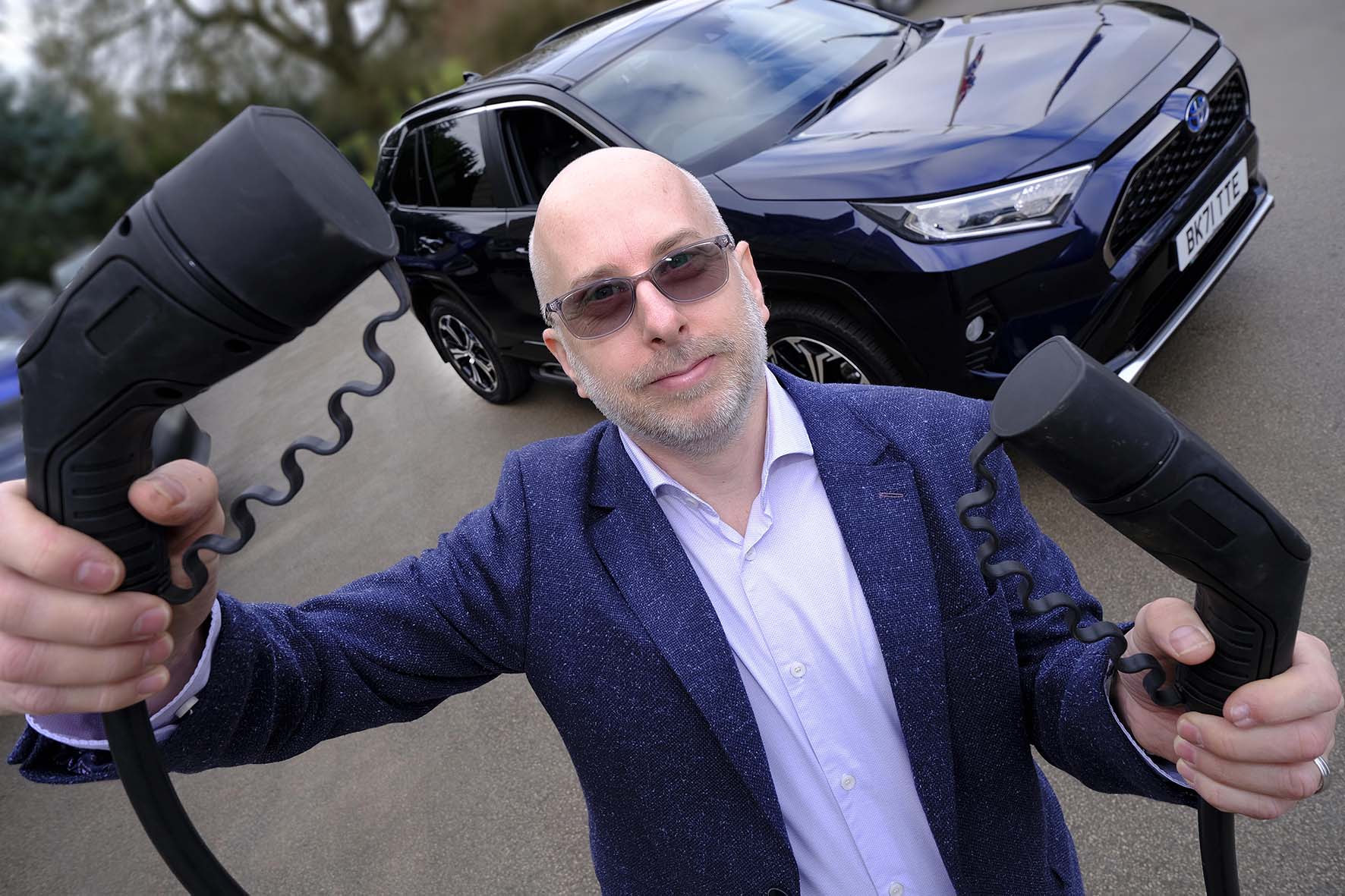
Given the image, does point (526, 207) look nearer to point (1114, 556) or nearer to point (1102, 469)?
point (1114, 556)

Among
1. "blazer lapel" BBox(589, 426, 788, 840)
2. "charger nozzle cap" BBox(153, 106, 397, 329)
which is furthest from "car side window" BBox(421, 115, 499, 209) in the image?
"charger nozzle cap" BBox(153, 106, 397, 329)

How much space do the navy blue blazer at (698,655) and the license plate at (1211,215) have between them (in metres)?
2.51

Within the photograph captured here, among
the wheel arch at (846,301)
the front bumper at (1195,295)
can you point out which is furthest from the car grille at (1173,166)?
the wheel arch at (846,301)

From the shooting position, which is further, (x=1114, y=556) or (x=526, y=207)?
(x=526, y=207)

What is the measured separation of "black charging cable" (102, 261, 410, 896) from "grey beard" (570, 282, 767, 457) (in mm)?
656

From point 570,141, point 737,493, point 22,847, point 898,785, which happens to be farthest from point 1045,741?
point 22,847

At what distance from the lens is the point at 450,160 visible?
5.39 metres

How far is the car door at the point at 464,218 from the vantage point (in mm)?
5051

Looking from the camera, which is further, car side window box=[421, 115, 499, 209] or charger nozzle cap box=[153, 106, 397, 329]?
car side window box=[421, 115, 499, 209]

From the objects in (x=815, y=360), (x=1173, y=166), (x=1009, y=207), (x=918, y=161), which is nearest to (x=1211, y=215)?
(x=1173, y=166)

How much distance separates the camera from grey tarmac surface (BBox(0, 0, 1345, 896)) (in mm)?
2842

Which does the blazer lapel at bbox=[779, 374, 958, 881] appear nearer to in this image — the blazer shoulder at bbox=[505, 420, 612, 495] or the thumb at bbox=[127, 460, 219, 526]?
the blazer shoulder at bbox=[505, 420, 612, 495]

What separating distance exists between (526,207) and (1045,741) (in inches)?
150

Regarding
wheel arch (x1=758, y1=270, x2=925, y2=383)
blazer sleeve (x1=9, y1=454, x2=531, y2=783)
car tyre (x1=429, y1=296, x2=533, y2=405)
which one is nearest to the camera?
blazer sleeve (x1=9, y1=454, x2=531, y2=783)
